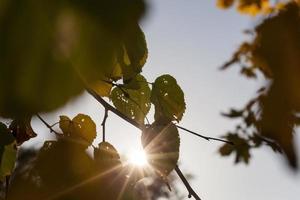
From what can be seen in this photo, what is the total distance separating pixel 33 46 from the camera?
0.13 meters

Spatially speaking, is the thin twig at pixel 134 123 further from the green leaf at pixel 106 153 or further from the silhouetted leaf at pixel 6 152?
the silhouetted leaf at pixel 6 152

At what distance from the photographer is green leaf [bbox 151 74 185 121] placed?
1115mm

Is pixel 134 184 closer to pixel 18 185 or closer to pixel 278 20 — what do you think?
pixel 18 185

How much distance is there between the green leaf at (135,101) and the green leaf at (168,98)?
0.18ft

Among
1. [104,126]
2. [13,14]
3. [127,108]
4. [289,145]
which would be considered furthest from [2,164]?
[13,14]

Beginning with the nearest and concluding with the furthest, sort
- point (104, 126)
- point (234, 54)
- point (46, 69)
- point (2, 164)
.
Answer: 1. point (46, 69)
2. point (2, 164)
3. point (104, 126)
4. point (234, 54)

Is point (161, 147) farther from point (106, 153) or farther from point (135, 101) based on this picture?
point (135, 101)

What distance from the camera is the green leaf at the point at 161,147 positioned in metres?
0.92

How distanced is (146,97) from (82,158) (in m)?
0.62

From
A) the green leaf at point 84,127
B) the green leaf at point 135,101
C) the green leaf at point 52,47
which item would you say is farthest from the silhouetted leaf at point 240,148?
the green leaf at point 52,47

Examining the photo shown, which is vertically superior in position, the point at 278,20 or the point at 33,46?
the point at 278,20

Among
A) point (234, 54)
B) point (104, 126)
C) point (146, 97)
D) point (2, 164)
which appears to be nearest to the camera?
point (2, 164)

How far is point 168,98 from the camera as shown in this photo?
44.1 inches

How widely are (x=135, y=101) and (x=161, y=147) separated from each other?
0.27 metres
